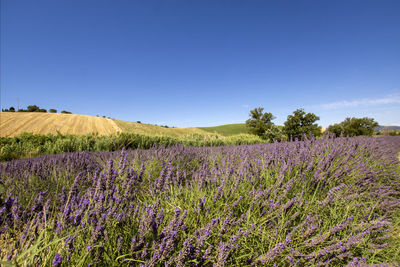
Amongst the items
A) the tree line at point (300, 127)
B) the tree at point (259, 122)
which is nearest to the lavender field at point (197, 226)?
the tree line at point (300, 127)

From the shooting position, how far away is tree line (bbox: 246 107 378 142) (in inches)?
549

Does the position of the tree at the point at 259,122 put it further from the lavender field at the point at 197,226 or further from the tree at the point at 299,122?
the lavender field at the point at 197,226

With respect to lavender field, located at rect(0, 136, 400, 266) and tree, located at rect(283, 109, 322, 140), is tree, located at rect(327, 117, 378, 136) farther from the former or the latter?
lavender field, located at rect(0, 136, 400, 266)

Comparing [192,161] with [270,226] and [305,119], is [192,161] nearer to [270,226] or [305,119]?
[270,226]

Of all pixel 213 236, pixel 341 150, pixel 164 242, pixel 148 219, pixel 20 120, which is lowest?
pixel 213 236

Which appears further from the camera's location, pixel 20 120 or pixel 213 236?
pixel 20 120

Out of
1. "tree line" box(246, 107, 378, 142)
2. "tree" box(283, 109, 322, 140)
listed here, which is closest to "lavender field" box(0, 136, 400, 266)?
"tree line" box(246, 107, 378, 142)

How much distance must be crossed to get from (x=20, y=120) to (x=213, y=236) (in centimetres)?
3327

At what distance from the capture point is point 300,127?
15.7 metres

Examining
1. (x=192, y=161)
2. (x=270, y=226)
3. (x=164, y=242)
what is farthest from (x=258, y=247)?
(x=192, y=161)

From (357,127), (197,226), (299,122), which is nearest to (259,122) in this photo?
(299,122)

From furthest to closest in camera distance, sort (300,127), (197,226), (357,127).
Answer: (357,127)
(300,127)
(197,226)

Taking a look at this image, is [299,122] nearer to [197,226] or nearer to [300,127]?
[300,127]

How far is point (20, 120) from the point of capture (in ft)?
76.7
